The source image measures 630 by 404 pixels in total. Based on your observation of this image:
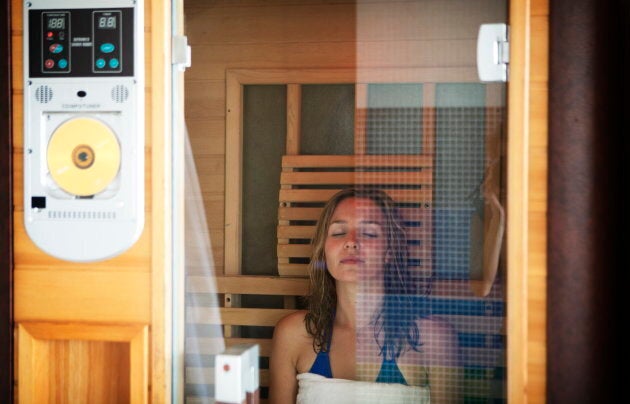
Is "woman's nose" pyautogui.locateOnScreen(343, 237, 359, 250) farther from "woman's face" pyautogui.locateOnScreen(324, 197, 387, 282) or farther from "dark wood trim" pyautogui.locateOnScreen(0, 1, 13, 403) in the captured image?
"dark wood trim" pyautogui.locateOnScreen(0, 1, 13, 403)

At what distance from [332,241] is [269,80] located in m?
0.90

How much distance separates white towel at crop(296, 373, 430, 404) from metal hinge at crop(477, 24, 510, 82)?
2.90ft

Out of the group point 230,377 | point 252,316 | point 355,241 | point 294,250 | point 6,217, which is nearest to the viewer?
point 230,377

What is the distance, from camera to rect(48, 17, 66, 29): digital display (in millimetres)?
1508

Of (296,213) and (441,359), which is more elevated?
(296,213)

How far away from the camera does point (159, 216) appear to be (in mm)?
1496

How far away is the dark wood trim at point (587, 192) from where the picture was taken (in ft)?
4.36

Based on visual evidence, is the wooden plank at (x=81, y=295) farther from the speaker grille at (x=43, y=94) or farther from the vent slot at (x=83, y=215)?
the speaker grille at (x=43, y=94)

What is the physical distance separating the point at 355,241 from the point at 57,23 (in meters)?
1.18

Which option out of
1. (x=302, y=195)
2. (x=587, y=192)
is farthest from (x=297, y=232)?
(x=587, y=192)

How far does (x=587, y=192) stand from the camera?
→ 1337 mm

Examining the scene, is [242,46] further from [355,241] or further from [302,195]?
[355,241]

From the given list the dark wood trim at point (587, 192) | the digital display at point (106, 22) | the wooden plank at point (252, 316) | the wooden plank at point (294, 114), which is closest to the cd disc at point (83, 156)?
the digital display at point (106, 22)

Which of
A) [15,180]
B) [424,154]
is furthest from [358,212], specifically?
[15,180]
